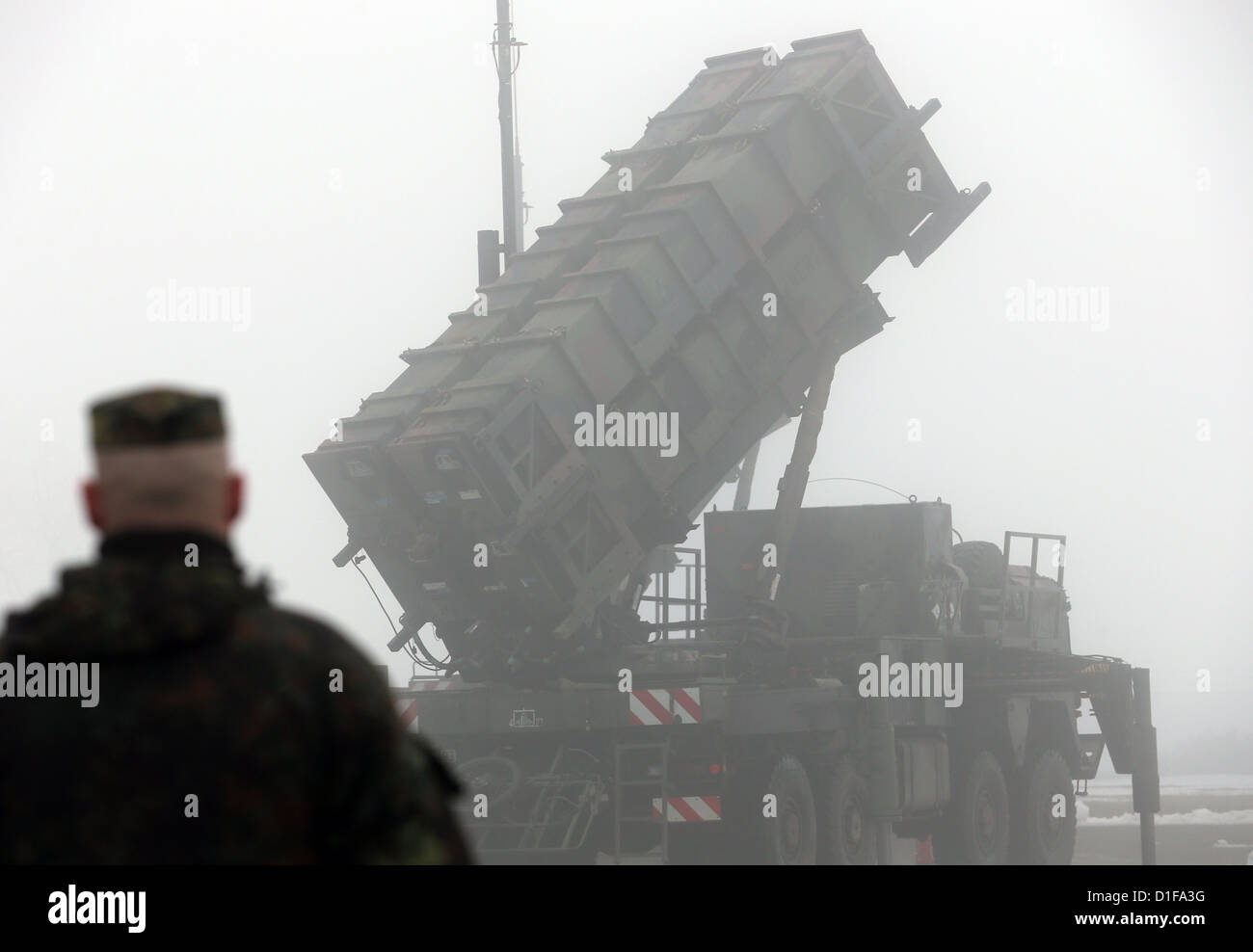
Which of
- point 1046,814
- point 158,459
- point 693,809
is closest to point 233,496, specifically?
point 158,459

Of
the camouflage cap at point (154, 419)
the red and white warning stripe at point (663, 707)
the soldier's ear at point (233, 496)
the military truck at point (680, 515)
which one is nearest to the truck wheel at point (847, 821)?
the military truck at point (680, 515)

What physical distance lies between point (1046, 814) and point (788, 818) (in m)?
4.43

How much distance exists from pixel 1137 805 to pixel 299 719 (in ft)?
50.2

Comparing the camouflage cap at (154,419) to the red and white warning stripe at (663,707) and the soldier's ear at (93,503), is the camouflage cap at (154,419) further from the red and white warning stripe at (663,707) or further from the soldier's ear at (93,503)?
the red and white warning stripe at (663,707)

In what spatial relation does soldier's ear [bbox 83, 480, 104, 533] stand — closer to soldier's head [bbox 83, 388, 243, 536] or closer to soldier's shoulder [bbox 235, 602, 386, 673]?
soldier's head [bbox 83, 388, 243, 536]

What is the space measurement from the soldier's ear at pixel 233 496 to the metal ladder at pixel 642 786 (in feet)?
31.2

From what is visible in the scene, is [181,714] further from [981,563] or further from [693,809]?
[981,563]

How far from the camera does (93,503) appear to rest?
2.61m

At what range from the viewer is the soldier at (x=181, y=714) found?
96.9 inches

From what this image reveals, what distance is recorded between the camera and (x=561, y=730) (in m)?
12.3
